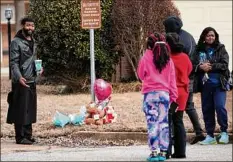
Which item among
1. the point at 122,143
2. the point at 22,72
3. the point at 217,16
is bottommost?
the point at 122,143

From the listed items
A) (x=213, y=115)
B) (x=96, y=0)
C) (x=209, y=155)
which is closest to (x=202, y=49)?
(x=213, y=115)

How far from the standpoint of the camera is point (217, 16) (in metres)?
17.1

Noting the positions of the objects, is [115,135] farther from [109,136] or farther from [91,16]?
[91,16]

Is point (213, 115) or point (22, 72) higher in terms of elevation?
point (22, 72)

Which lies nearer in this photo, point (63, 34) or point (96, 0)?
point (96, 0)

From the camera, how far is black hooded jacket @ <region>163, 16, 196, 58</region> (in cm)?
809

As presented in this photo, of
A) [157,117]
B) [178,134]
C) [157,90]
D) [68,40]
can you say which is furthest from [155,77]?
[68,40]

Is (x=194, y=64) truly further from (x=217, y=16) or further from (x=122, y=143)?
(x=217, y=16)

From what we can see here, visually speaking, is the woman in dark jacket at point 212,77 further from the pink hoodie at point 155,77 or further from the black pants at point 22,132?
the black pants at point 22,132

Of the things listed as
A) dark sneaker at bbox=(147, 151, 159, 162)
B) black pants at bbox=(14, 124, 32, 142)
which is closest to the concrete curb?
black pants at bbox=(14, 124, 32, 142)

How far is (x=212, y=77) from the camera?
29.8ft

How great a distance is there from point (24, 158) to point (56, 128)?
2.50 metres

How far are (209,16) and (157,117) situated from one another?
10108 mm

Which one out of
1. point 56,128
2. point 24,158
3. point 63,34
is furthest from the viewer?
point 63,34
